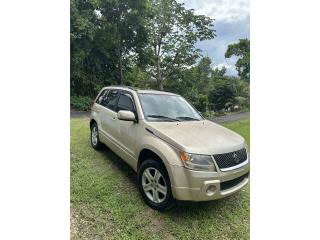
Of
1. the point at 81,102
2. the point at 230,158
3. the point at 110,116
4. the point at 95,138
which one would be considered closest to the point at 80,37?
the point at 81,102

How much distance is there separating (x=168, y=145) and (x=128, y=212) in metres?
0.72

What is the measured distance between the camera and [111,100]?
2936 millimetres

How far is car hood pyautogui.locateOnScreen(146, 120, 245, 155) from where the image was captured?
205cm

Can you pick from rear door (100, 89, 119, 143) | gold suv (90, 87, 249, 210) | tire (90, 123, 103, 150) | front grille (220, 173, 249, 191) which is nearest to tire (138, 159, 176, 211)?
gold suv (90, 87, 249, 210)

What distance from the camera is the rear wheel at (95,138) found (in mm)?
2974

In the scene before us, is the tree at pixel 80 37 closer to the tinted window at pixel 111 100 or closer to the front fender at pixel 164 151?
the tinted window at pixel 111 100

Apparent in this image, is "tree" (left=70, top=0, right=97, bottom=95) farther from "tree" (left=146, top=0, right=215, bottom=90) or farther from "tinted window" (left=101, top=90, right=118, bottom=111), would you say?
"tree" (left=146, top=0, right=215, bottom=90)

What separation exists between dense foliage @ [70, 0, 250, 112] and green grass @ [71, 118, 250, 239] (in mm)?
396

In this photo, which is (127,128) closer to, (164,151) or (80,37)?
(164,151)
